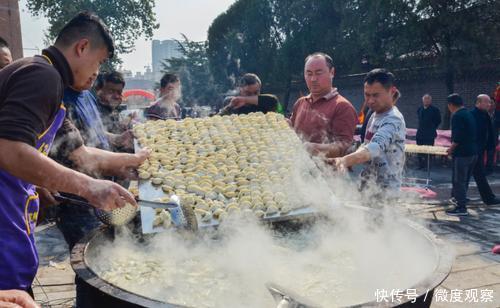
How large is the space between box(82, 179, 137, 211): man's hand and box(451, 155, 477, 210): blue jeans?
6362mm

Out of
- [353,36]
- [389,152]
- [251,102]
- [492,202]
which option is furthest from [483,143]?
[353,36]

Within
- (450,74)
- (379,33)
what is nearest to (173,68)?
(379,33)

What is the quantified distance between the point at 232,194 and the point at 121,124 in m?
2.70

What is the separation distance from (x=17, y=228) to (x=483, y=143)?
823 cm

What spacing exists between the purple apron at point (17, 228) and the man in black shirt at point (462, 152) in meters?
6.46

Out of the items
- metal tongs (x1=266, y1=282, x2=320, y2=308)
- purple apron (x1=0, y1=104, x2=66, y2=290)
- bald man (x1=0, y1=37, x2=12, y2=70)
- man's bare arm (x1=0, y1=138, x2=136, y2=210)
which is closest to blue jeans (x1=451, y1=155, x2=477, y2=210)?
metal tongs (x1=266, y1=282, x2=320, y2=308)

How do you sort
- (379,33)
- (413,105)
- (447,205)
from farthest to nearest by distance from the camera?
(413,105)
(379,33)
(447,205)

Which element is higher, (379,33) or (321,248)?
(379,33)

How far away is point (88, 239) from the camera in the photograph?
2.40 m

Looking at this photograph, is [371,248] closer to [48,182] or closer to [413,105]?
[48,182]

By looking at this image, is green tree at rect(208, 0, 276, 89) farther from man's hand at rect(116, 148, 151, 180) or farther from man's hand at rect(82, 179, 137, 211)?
man's hand at rect(82, 179, 137, 211)

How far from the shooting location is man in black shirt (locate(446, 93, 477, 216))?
21.6ft

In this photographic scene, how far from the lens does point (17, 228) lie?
1708 millimetres

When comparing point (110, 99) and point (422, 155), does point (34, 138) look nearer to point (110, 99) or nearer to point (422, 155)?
point (110, 99)
